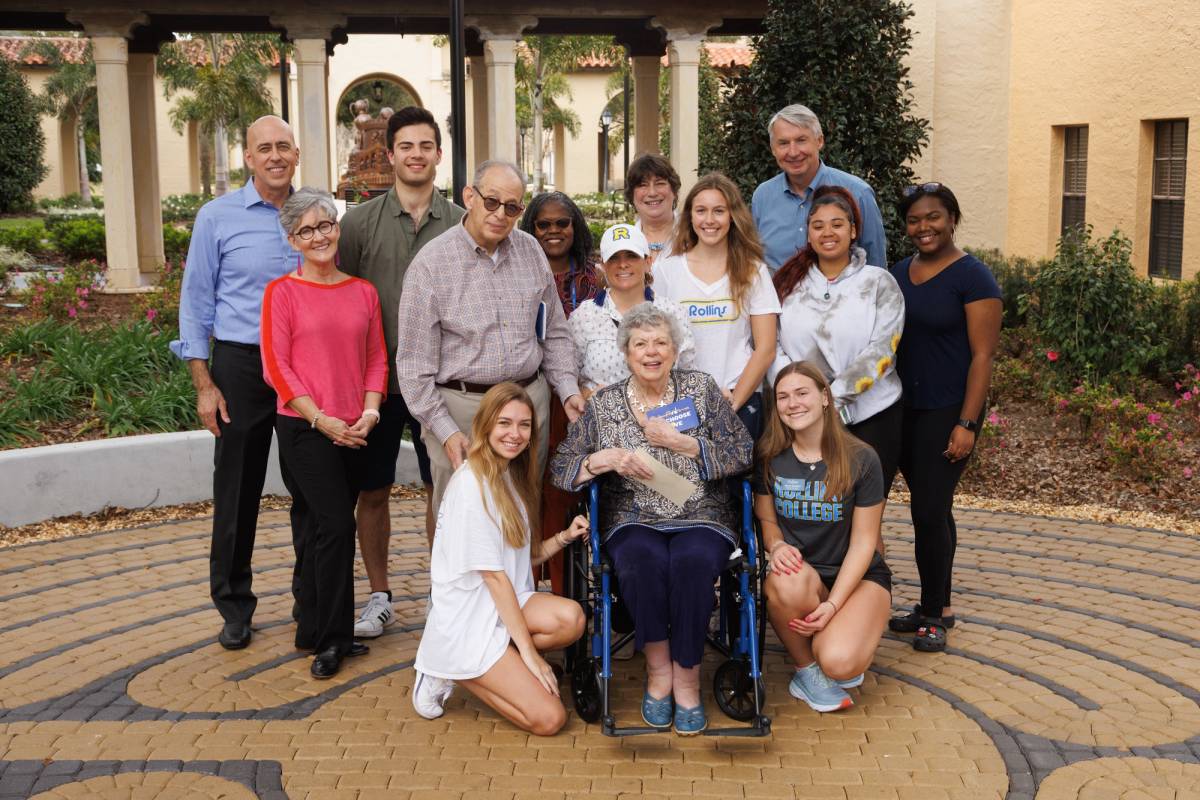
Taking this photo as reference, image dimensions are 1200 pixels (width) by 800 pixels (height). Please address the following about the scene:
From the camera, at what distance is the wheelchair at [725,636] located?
4.30 metres

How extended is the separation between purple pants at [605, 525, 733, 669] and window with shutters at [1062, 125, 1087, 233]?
448 inches

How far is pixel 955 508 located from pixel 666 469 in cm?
398

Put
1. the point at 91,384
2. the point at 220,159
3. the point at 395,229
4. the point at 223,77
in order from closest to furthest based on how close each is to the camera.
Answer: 1. the point at 395,229
2. the point at 91,384
3. the point at 223,77
4. the point at 220,159

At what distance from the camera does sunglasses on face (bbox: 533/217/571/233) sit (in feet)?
17.5

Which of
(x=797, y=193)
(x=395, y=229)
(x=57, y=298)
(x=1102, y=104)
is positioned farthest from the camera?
(x=1102, y=104)

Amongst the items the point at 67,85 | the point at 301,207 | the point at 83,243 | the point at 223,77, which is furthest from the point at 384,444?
the point at 67,85

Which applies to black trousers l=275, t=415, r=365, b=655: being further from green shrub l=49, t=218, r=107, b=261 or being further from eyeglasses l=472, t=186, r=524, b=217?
green shrub l=49, t=218, r=107, b=261

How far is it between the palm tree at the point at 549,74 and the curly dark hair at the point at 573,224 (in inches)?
1033

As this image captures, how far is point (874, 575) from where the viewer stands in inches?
187

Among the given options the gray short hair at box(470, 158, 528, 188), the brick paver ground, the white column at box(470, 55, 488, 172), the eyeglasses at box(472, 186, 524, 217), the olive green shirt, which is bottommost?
the brick paver ground

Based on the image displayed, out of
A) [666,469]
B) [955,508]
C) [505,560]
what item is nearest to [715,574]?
[666,469]

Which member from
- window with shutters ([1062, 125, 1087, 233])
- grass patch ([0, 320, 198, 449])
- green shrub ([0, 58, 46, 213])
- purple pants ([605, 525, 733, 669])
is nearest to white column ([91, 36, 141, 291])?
grass patch ([0, 320, 198, 449])

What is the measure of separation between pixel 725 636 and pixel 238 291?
242 centimetres

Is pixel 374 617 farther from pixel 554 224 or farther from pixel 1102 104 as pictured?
pixel 1102 104
